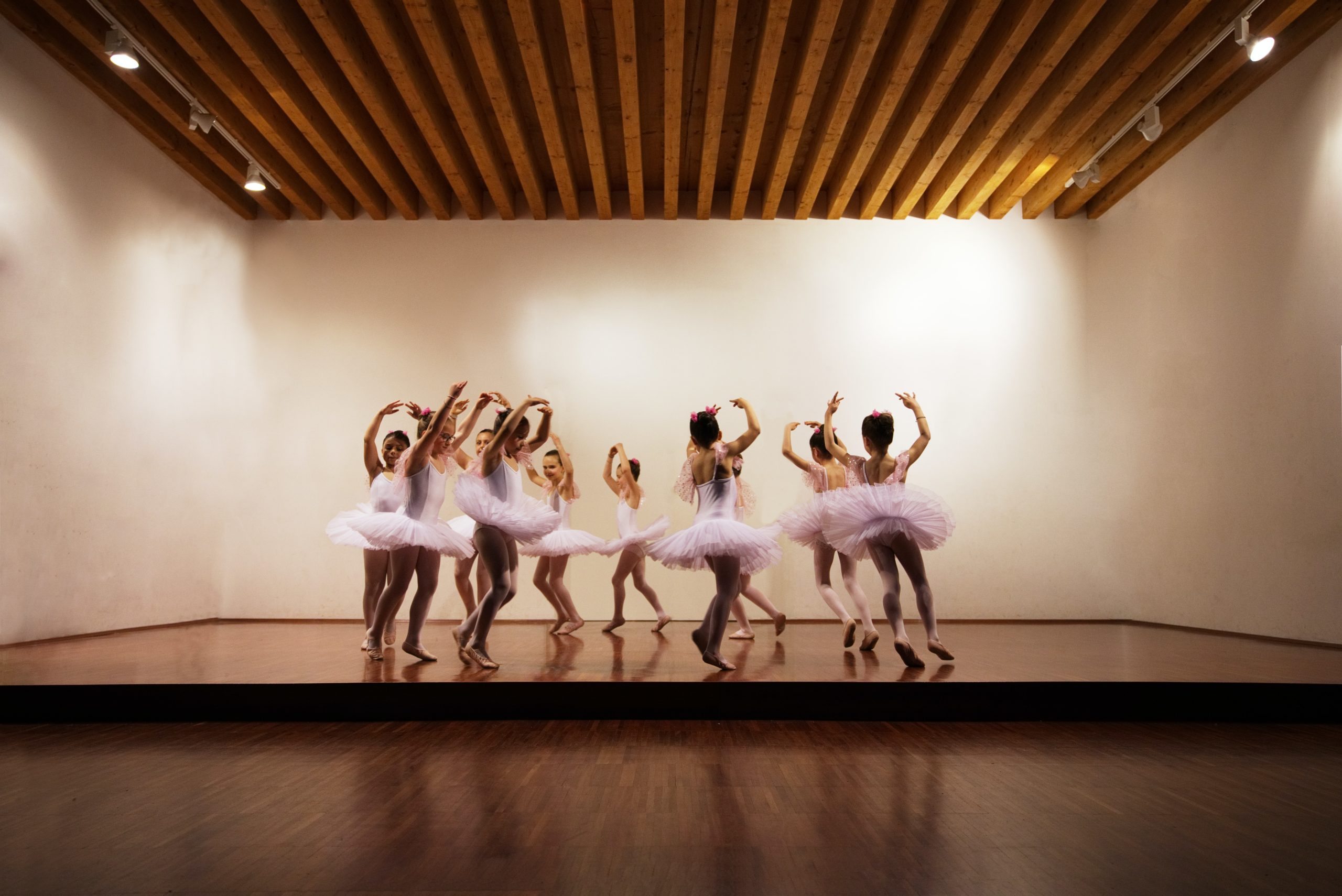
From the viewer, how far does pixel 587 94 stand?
21.0ft

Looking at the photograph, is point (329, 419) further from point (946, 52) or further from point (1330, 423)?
point (1330, 423)

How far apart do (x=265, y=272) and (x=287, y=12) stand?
3586mm

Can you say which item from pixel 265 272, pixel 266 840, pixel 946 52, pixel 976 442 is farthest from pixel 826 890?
pixel 265 272

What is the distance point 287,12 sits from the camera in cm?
557

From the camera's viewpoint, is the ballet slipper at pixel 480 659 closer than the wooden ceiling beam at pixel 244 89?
Yes

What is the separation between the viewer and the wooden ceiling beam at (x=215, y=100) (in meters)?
5.73

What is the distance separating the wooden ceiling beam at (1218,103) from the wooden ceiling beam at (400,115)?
5.91 meters

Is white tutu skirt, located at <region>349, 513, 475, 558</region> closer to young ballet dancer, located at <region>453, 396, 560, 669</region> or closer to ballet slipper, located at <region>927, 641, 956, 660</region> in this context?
young ballet dancer, located at <region>453, 396, 560, 669</region>

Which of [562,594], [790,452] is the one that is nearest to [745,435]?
[790,452]

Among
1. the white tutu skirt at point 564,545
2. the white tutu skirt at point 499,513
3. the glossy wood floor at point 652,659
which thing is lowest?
the glossy wood floor at point 652,659

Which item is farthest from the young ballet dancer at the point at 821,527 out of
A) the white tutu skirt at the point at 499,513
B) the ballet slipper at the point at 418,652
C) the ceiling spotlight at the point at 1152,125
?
the ceiling spotlight at the point at 1152,125

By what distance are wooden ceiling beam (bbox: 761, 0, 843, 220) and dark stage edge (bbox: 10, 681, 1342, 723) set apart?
4.08 meters

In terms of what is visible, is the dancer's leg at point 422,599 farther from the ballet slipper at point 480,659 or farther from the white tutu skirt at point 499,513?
the white tutu skirt at point 499,513

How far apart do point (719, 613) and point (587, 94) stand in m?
4.08
